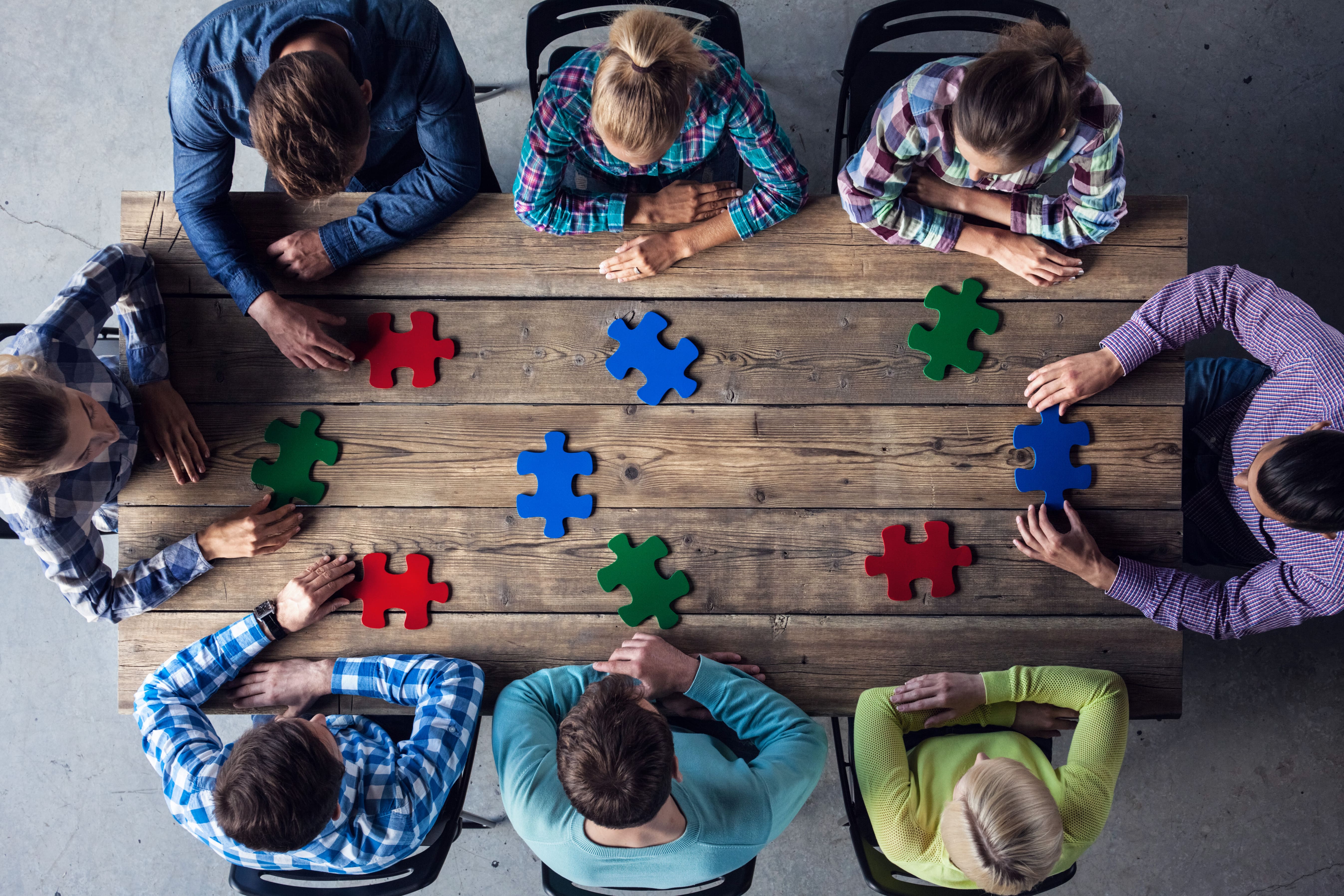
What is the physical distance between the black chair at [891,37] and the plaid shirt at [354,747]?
174 centimetres

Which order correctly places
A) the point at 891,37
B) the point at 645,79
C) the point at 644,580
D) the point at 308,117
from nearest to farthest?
the point at 308,117 < the point at 645,79 < the point at 644,580 < the point at 891,37

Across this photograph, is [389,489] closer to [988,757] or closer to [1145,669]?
[988,757]

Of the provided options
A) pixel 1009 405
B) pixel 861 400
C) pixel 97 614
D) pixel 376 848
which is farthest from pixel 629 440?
pixel 97 614

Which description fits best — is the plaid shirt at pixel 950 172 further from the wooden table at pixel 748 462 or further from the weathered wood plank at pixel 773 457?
the weathered wood plank at pixel 773 457

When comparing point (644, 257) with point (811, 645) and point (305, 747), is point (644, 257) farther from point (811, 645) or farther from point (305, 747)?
point (305, 747)

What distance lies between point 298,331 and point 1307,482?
8.03 feet

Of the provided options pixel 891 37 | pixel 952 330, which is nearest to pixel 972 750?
pixel 952 330

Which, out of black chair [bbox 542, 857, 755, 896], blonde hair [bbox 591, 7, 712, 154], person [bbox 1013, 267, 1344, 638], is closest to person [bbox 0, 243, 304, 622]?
black chair [bbox 542, 857, 755, 896]

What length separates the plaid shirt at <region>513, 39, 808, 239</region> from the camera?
1.93 meters

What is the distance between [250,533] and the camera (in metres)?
2.11

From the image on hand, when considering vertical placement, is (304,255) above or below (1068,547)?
above

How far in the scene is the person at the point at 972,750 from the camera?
6.66ft

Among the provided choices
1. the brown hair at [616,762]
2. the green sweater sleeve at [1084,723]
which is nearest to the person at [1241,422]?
the green sweater sleeve at [1084,723]

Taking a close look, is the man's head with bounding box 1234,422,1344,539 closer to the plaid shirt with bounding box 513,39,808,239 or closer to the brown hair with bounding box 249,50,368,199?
the plaid shirt with bounding box 513,39,808,239
